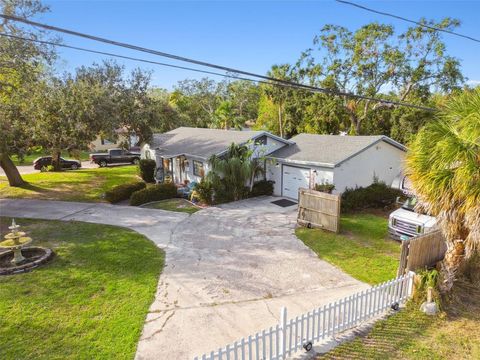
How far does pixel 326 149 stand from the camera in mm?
17828

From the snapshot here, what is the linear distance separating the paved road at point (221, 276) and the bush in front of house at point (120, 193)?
2.23m

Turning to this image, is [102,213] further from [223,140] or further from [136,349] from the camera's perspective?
[136,349]

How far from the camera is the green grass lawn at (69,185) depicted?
19266 mm

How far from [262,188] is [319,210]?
21.6 feet

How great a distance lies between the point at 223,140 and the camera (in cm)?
2117

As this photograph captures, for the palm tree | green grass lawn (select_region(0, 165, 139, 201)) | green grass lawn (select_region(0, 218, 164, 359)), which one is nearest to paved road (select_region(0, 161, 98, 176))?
green grass lawn (select_region(0, 165, 139, 201))

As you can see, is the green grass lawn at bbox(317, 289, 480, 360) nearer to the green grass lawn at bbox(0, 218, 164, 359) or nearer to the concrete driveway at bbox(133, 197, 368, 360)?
the concrete driveway at bbox(133, 197, 368, 360)

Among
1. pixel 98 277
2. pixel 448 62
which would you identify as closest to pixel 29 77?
pixel 98 277

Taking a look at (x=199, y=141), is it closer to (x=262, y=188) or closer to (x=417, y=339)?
(x=262, y=188)

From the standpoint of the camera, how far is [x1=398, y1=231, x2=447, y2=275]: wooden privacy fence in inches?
303

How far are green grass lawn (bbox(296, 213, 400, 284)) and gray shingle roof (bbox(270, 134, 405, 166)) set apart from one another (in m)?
3.67

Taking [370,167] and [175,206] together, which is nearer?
[175,206]

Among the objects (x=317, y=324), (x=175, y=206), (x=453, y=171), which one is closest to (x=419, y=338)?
(x=317, y=324)

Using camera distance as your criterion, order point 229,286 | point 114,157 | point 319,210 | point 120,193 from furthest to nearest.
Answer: point 114,157 → point 120,193 → point 319,210 → point 229,286
